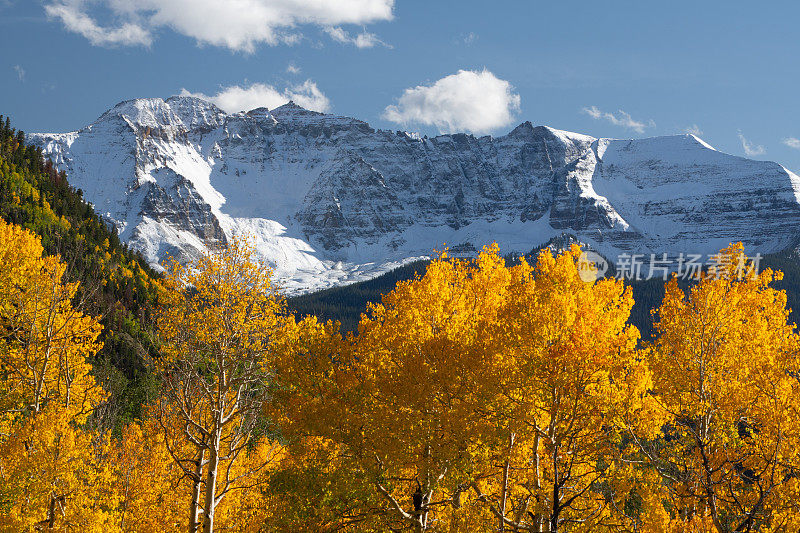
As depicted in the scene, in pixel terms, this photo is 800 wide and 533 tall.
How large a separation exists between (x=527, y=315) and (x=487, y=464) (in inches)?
161

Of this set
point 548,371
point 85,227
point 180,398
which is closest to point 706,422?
point 548,371

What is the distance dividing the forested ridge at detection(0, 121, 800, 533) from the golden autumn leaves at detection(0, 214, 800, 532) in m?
0.06

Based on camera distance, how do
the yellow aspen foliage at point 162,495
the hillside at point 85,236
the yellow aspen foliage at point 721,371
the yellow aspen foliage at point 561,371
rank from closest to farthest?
the yellow aspen foliage at point 561,371
the yellow aspen foliage at point 721,371
the yellow aspen foliage at point 162,495
the hillside at point 85,236

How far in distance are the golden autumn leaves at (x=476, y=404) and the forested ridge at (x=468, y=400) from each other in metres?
0.06

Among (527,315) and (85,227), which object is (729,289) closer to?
(527,315)

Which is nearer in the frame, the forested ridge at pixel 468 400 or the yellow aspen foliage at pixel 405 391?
the forested ridge at pixel 468 400

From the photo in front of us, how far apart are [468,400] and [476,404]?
0.41 metres

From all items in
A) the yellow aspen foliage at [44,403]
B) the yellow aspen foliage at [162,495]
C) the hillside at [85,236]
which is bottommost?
the yellow aspen foliage at [162,495]

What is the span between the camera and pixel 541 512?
43.3ft

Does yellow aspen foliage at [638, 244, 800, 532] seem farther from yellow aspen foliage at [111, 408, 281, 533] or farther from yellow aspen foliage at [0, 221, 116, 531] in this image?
yellow aspen foliage at [0, 221, 116, 531]

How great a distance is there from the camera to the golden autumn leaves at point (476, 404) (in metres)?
13.8

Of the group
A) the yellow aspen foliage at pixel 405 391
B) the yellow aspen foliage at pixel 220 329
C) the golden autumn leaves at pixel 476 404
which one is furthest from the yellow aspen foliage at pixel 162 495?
the yellow aspen foliage at pixel 405 391

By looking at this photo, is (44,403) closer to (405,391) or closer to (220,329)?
(220,329)

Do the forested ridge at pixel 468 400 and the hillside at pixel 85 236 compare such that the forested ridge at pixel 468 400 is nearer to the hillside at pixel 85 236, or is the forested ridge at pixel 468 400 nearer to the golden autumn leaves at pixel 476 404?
the golden autumn leaves at pixel 476 404
